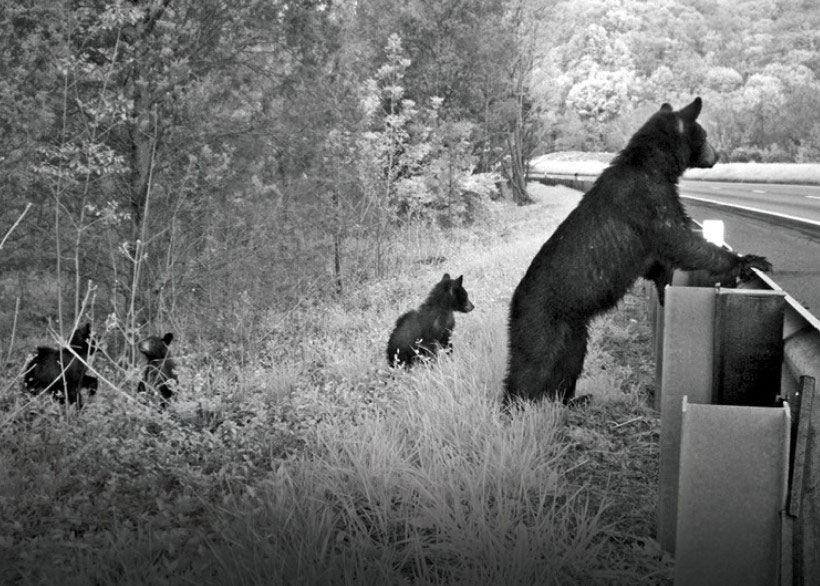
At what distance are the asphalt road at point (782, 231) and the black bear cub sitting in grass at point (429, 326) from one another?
10.5 ft

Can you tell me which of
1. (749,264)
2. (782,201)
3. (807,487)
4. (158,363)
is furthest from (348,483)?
(782,201)

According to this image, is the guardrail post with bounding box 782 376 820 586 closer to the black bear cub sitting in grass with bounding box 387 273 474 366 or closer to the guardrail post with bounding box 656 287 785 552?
the guardrail post with bounding box 656 287 785 552

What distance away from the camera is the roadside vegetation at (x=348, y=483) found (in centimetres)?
325

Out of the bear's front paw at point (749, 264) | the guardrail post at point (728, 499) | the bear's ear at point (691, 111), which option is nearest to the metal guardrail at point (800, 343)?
the guardrail post at point (728, 499)

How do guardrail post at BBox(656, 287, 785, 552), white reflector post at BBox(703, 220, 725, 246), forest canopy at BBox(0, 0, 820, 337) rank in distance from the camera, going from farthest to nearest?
forest canopy at BBox(0, 0, 820, 337) → white reflector post at BBox(703, 220, 725, 246) → guardrail post at BBox(656, 287, 785, 552)

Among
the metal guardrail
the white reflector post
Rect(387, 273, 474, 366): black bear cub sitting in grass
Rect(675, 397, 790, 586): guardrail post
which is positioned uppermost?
the white reflector post

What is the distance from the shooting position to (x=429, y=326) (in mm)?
7930

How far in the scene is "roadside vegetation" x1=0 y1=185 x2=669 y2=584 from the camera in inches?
128

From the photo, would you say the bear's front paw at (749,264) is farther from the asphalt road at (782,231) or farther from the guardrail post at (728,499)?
the guardrail post at (728,499)

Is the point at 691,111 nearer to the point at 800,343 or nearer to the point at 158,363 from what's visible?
the point at 800,343

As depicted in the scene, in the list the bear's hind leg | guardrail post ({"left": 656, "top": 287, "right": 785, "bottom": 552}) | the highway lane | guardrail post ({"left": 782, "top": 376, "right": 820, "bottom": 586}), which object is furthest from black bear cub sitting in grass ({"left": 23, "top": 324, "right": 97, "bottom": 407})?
the highway lane

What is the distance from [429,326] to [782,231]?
935 cm

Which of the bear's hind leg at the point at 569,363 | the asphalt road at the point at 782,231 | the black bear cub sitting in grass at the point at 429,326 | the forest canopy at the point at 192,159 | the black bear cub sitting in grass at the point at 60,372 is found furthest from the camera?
the forest canopy at the point at 192,159

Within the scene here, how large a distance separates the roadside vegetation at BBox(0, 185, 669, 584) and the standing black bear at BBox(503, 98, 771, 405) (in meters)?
0.34
